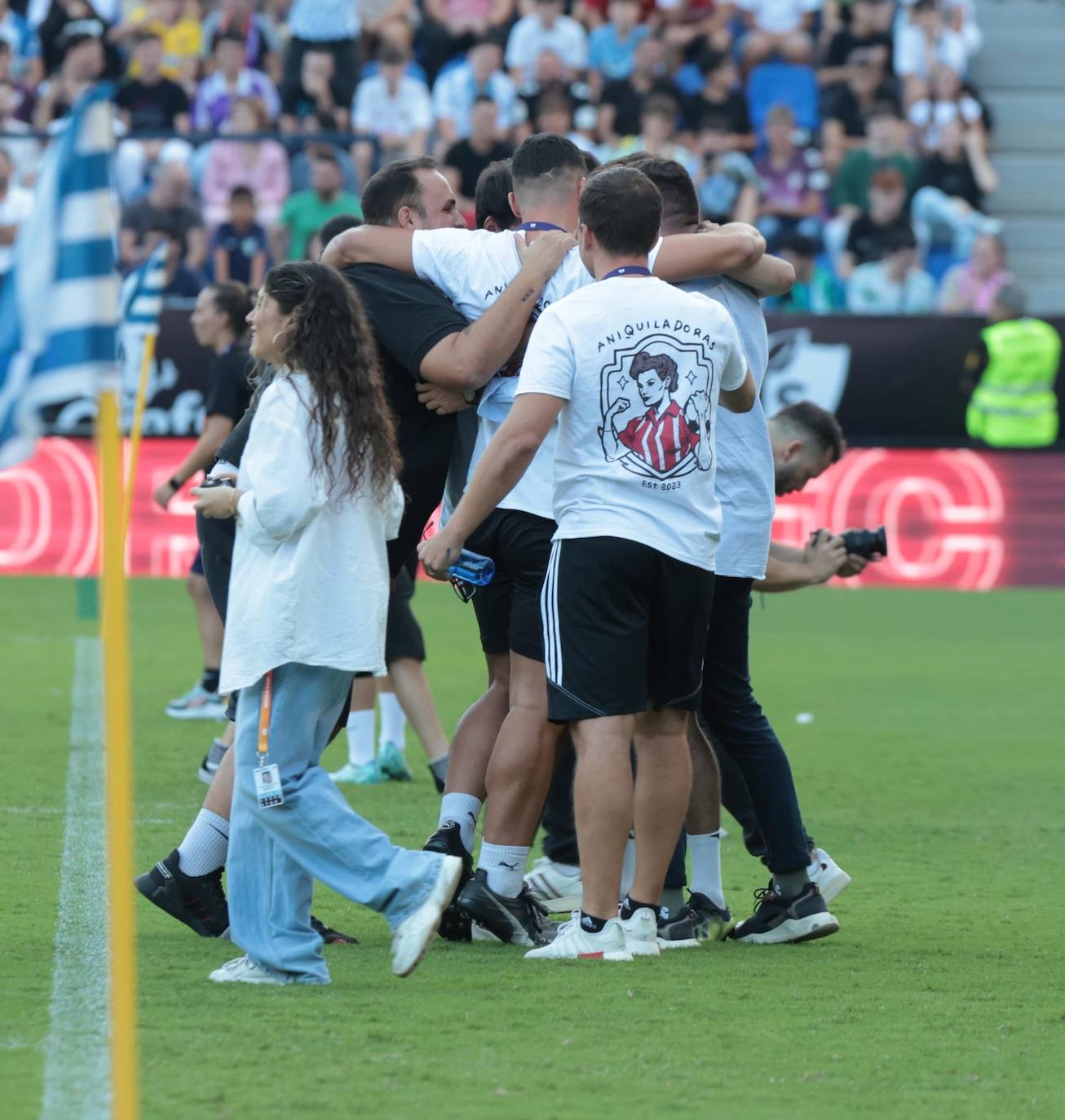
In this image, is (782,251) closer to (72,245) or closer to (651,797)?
(651,797)

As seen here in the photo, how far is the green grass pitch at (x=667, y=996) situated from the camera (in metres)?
4.20

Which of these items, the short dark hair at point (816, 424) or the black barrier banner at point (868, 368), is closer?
the short dark hair at point (816, 424)

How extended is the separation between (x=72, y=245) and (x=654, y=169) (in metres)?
2.35

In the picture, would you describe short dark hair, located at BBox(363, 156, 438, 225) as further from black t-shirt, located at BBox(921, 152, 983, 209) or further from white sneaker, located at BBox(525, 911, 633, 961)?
black t-shirt, located at BBox(921, 152, 983, 209)

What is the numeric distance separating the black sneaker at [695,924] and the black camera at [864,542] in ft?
3.95

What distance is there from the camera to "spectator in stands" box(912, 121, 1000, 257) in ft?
66.1

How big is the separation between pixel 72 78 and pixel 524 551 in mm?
16367

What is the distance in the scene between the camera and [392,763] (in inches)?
339

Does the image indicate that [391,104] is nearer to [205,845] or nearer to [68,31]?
[68,31]

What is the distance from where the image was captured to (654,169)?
578 centimetres

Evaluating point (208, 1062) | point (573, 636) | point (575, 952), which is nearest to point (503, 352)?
point (573, 636)

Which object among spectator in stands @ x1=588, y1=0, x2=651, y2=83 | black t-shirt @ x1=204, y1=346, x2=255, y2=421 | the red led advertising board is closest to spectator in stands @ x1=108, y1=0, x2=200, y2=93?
spectator in stands @ x1=588, y1=0, x2=651, y2=83

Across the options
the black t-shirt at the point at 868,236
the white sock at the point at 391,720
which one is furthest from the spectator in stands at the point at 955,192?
the white sock at the point at 391,720

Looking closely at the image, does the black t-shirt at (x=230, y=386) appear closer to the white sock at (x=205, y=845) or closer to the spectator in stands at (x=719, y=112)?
the white sock at (x=205, y=845)
